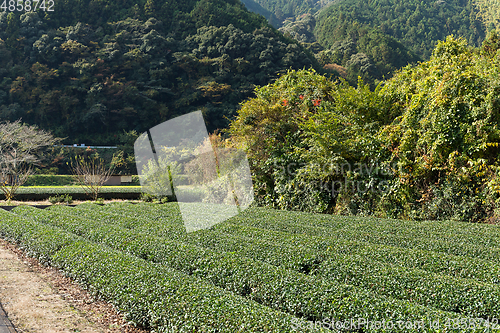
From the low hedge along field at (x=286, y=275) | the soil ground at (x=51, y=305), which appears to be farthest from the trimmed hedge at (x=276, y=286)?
the soil ground at (x=51, y=305)

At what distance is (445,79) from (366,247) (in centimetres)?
523

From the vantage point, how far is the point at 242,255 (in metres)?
5.07

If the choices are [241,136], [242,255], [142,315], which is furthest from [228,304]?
[241,136]

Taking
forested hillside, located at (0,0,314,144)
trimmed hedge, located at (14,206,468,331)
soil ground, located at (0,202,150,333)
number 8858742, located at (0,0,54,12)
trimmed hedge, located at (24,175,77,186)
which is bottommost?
soil ground, located at (0,202,150,333)

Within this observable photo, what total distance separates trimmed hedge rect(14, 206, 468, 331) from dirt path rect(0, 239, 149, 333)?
1.04 meters

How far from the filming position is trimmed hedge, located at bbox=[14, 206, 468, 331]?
3098mm

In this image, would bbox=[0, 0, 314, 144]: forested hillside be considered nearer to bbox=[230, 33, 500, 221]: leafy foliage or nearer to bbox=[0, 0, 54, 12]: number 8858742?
bbox=[0, 0, 54, 12]: number 8858742

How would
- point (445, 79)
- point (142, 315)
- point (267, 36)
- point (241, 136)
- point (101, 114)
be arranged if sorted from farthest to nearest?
1. point (267, 36)
2. point (101, 114)
3. point (241, 136)
4. point (445, 79)
5. point (142, 315)

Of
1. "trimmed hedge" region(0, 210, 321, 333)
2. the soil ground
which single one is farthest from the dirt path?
"trimmed hedge" region(0, 210, 321, 333)

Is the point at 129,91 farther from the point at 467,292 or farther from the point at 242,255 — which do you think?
the point at 467,292

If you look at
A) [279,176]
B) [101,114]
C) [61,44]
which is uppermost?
[61,44]


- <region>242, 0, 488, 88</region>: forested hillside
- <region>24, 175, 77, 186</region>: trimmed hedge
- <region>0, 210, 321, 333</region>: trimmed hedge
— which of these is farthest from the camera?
<region>242, 0, 488, 88</region>: forested hillside

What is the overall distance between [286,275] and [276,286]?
0.24 metres

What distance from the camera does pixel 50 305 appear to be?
4172 mm
